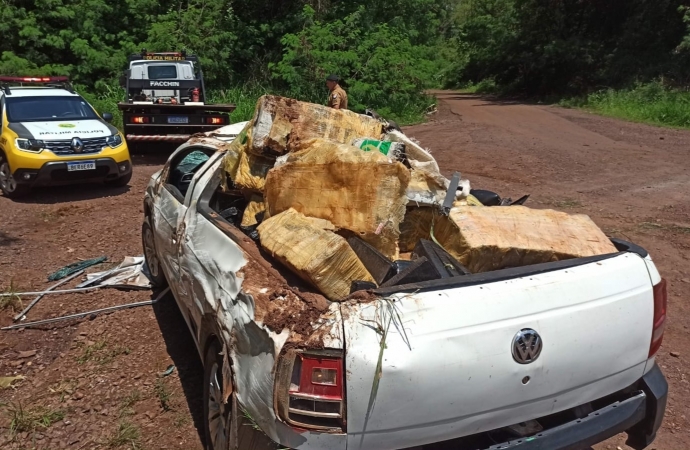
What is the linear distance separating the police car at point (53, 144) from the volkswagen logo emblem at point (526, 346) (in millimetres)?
8796

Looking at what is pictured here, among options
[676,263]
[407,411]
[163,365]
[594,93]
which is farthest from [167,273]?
[594,93]

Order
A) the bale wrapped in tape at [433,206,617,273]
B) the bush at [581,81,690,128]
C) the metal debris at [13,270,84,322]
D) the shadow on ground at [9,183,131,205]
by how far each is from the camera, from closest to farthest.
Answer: the bale wrapped in tape at [433,206,617,273], the metal debris at [13,270,84,322], the shadow on ground at [9,183,131,205], the bush at [581,81,690,128]

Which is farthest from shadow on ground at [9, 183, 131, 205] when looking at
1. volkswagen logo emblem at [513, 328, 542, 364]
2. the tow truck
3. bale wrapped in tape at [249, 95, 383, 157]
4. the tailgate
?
volkswagen logo emblem at [513, 328, 542, 364]

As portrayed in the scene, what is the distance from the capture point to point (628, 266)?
2869mm

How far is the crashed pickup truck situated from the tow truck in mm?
8741

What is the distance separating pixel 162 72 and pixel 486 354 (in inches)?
570

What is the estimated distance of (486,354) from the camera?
7.90 ft

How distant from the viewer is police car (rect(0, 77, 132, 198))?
9.48m

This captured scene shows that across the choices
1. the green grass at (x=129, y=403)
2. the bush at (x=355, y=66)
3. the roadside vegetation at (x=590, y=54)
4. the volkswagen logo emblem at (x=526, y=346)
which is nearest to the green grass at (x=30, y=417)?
the green grass at (x=129, y=403)

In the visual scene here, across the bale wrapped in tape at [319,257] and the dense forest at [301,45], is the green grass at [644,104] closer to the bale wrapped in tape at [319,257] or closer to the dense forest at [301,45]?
the dense forest at [301,45]

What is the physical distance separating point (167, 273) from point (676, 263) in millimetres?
5193

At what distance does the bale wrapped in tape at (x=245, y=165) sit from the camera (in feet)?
12.4

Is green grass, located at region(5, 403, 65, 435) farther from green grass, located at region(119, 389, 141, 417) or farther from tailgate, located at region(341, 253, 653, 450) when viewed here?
tailgate, located at region(341, 253, 653, 450)

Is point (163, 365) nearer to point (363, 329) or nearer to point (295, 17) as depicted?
point (363, 329)
